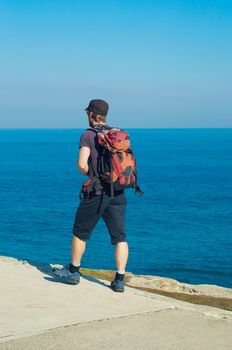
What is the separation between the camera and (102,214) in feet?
27.2

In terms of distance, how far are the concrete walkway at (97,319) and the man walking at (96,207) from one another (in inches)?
14.7

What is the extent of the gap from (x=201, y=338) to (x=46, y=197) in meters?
63.5

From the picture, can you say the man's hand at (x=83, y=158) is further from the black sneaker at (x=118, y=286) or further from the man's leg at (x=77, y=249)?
the black sneaker at (x=118, y=286)

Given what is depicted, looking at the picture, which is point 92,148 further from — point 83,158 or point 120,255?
point 120,255

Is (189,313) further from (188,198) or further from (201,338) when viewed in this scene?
(188,198)

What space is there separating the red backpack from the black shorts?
0.22 metres

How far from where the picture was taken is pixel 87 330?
241 inches

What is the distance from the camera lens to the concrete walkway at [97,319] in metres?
5.77

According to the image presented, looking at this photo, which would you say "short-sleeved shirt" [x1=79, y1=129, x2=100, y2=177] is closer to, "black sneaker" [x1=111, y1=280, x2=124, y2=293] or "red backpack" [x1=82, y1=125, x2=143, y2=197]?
A: "red backpack" [x1=82, y1=125, x2=143, y2=197]

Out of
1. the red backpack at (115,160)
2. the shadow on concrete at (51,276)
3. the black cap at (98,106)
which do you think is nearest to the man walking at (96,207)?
the black cap at (98,106)

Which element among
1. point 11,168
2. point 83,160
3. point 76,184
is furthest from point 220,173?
A: point 83,160

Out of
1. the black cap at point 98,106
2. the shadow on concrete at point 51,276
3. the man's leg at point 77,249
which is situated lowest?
the shadow on concrete at point 51,276

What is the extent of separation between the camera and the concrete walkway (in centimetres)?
577

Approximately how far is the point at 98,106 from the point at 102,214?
4.84 feet
